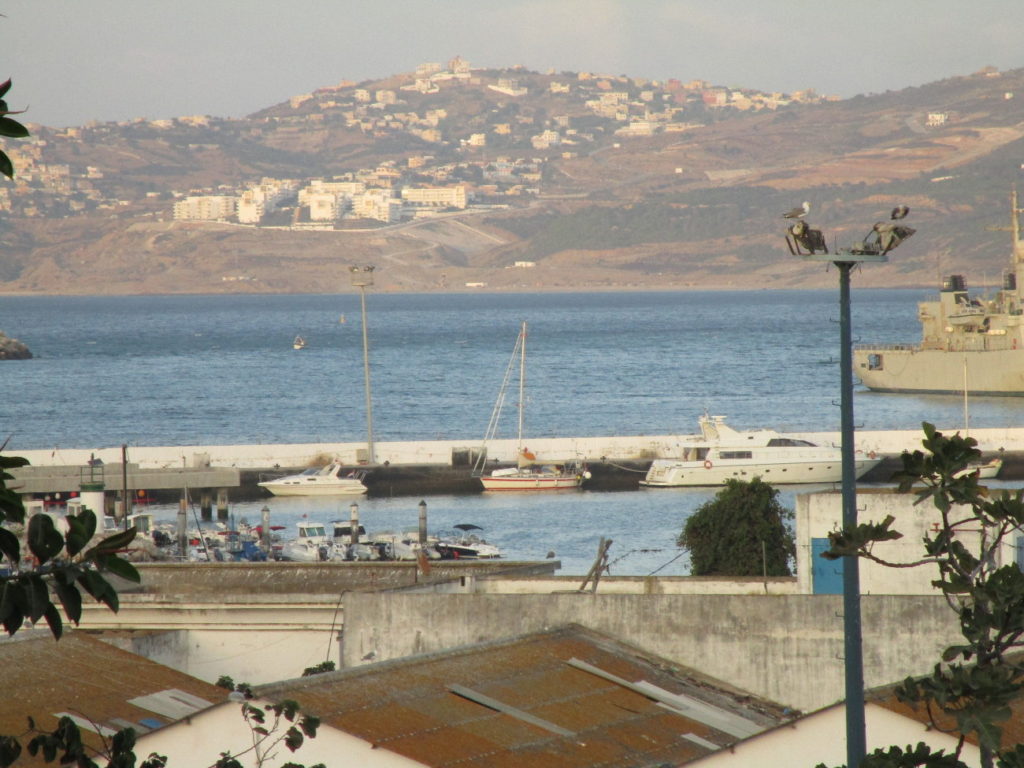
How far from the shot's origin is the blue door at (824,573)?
54.7ft

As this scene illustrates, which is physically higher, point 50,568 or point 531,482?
point 50,568

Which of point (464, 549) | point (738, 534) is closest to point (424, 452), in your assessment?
point (464, 549)

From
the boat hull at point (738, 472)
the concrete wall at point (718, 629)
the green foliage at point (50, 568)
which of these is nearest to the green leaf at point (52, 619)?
the green foliage at point (50, 568)

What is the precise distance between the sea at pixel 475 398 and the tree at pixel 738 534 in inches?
55.3

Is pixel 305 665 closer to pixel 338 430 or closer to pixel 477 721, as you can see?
pixel 477 721

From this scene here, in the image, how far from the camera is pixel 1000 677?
5.43m

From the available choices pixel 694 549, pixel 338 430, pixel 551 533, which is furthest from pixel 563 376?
pixel 694 549

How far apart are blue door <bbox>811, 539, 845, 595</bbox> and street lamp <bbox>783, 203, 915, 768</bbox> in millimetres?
9506

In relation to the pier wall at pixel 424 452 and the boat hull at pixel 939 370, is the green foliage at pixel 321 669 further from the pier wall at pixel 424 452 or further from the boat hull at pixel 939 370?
the boat hull at pixel 939 370

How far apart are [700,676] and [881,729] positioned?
13.4 ft

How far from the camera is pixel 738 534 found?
2453cm

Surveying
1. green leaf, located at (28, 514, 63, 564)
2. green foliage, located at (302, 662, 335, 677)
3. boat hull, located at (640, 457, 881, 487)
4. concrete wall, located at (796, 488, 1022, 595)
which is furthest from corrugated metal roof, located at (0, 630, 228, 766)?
boat hull, located at (640, 457, 881, 487)

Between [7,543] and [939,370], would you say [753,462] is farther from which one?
[7,543]

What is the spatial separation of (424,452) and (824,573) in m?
32.7
